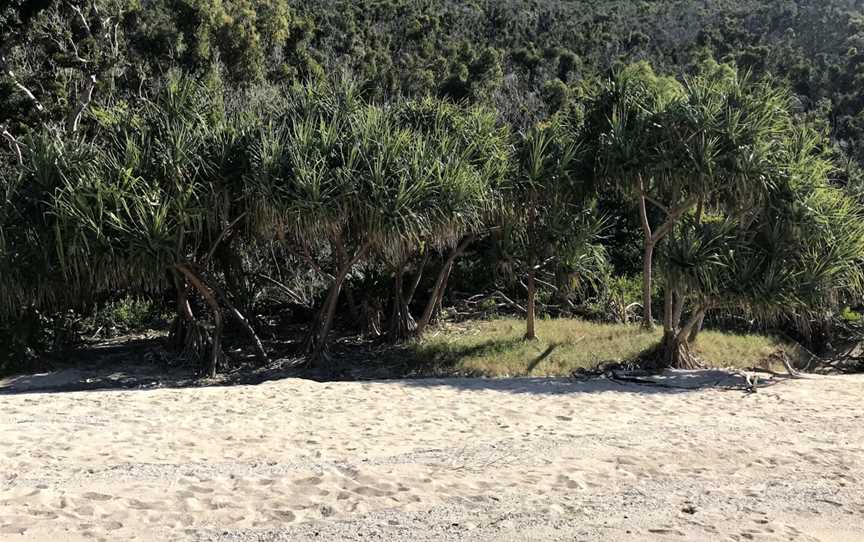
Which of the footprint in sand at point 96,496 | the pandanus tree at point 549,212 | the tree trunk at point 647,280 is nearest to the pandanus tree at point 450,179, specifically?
the pandanus tree at point 549,212

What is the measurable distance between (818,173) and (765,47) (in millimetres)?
32228

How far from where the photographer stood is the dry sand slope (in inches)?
212

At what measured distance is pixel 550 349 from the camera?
1297 centimetres

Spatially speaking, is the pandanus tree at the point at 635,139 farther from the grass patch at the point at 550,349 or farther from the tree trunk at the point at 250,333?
the tree trunk at the point at 250,333

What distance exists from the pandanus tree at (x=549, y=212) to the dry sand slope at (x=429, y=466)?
403cm

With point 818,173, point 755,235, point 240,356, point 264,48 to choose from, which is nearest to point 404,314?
point 240,356

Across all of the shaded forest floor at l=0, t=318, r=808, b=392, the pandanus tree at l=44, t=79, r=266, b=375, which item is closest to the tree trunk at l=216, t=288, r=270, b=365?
the pandanus tree at l=44, t=79, r=266, b=375

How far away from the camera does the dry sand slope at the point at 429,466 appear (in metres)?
5.38

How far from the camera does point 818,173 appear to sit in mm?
11961

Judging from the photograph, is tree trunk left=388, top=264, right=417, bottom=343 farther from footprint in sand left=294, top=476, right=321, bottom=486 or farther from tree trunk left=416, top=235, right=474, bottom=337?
footprint in sand left=294, top=476, right=321, bottom=486

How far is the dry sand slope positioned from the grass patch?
2245 millimetres

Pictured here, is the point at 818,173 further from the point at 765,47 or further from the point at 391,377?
the point at 765,47

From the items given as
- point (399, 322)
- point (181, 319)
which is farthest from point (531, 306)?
point (181, 319)

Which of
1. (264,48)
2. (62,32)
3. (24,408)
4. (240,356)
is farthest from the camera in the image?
(264,48)
